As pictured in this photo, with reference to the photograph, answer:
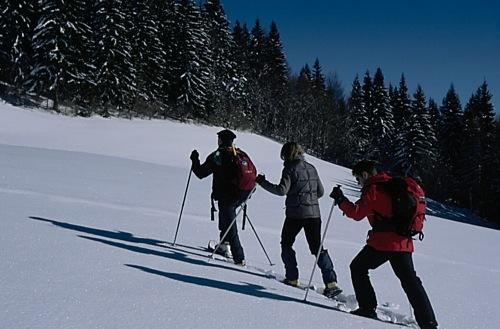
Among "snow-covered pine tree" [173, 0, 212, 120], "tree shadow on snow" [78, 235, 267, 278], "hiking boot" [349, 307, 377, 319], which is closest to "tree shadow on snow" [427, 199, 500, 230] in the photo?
"snow-covered pine tree" [173, 0, 212, 120]

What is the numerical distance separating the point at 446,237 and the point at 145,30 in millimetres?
33059

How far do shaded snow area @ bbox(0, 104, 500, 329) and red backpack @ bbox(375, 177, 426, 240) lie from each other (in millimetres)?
1009

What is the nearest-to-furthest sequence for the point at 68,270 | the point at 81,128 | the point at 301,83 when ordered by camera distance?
the point at 68,270, the point at 81,128, the point at 301,83

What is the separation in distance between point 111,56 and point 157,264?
32.1 meters

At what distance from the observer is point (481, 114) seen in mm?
59438

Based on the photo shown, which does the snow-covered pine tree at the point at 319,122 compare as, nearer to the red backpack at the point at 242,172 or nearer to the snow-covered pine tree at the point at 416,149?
the snow-covered pine tree at the point at 416,149

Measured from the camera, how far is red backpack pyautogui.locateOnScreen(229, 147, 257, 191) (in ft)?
21.1

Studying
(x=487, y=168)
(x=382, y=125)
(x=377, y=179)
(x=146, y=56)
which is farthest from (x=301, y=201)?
(x=382, y=125)

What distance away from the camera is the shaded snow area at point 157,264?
3762 mm

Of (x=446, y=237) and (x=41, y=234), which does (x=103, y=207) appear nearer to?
(x=41, y=234)

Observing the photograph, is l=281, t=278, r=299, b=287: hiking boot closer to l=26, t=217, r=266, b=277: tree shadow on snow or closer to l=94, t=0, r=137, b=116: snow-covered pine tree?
l=26, t=217, r=266, b=277: tree shadow on snow

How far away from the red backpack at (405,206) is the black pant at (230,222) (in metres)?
2.53

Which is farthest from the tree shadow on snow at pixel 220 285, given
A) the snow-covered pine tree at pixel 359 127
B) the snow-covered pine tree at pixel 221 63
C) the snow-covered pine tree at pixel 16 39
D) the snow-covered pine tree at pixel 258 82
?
the snow-covered pine tree at pixel 359 127

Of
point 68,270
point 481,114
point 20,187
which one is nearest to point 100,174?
point 20,187
